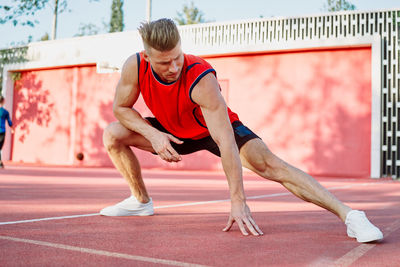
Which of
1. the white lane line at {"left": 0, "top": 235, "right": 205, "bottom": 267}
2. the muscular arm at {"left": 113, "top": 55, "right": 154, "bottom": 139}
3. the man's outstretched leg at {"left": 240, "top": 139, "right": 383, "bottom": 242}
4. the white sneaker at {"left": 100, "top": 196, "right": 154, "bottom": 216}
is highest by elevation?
the muscular arm at {"left": 113, "top": 55, "right": 154, "bottom": 139}

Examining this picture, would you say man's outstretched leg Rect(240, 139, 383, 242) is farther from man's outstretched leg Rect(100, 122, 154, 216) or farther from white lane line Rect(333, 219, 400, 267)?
man's outstretched leg Rect(100, 122, 154, 216)

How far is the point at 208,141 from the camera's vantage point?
9.37ft

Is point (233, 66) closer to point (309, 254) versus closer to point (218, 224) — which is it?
point (218, 224)

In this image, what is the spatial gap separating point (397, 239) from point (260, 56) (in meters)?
10.7

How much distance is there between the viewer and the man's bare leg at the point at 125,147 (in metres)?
2.97

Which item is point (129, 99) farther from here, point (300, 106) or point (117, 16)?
point (117, 16)

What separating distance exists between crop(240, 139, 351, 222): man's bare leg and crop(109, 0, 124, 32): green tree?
131 feet

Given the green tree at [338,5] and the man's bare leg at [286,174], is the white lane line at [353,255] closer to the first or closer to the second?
the man's bare leg at [286,174]

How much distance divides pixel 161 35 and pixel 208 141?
32.0 inches

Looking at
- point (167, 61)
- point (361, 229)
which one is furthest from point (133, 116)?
point (361, 229)

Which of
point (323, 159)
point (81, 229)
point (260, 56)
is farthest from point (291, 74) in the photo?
point (81, 229)

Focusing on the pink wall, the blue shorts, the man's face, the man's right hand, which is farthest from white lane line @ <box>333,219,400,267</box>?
the pink wall

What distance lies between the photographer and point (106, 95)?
14.9m

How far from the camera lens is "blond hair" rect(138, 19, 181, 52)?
2.29m
